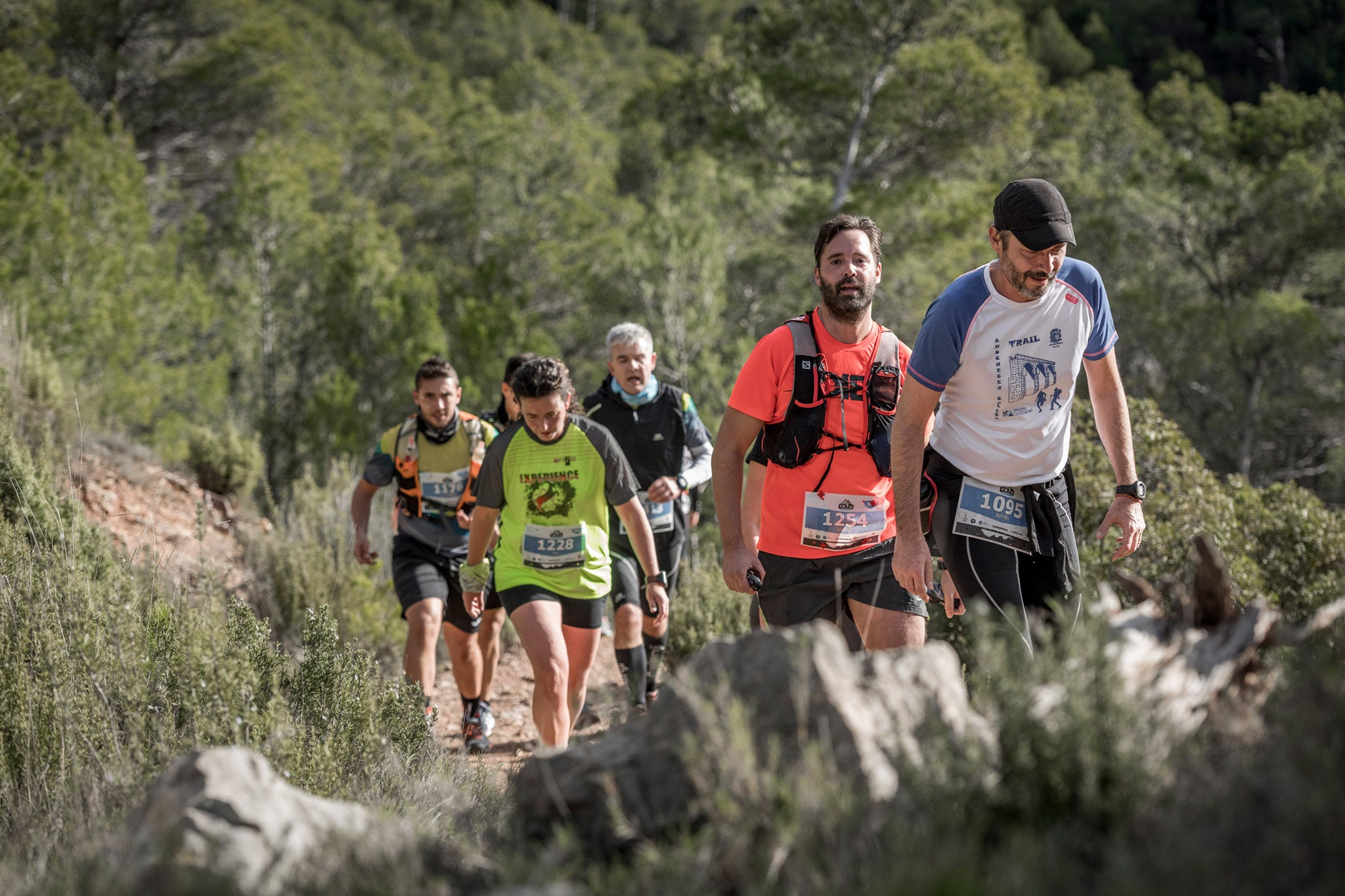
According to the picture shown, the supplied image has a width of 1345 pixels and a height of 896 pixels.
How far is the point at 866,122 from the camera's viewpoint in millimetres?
17312

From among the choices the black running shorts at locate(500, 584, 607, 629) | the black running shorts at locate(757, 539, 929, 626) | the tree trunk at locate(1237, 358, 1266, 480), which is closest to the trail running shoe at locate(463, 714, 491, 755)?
the black running shorts at locate(500, 584, 607, 629)

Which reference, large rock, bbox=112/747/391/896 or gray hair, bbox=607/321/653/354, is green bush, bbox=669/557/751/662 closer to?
gray hair, bbox=607/321/653/354

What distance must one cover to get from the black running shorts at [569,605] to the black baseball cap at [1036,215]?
2.23 metres

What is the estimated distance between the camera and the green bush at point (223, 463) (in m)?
10.7

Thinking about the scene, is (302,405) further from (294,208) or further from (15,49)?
(15,49)

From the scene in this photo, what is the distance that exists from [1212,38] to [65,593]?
142 feet

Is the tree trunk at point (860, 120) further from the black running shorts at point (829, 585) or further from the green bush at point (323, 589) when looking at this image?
the black running shorts at point (829, 585)

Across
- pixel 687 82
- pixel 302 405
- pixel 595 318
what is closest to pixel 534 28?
pixel 687 82

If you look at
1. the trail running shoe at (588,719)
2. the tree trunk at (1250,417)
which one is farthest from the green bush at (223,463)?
the tree trunk at (1250,417)

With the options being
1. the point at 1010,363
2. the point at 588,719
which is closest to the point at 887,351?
the point at 1010,363

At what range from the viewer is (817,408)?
3471 mm

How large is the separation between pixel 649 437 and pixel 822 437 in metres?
2.11

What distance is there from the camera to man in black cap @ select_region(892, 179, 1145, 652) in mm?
2998

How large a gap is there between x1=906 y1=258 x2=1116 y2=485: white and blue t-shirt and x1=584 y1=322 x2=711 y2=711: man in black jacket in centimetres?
231
